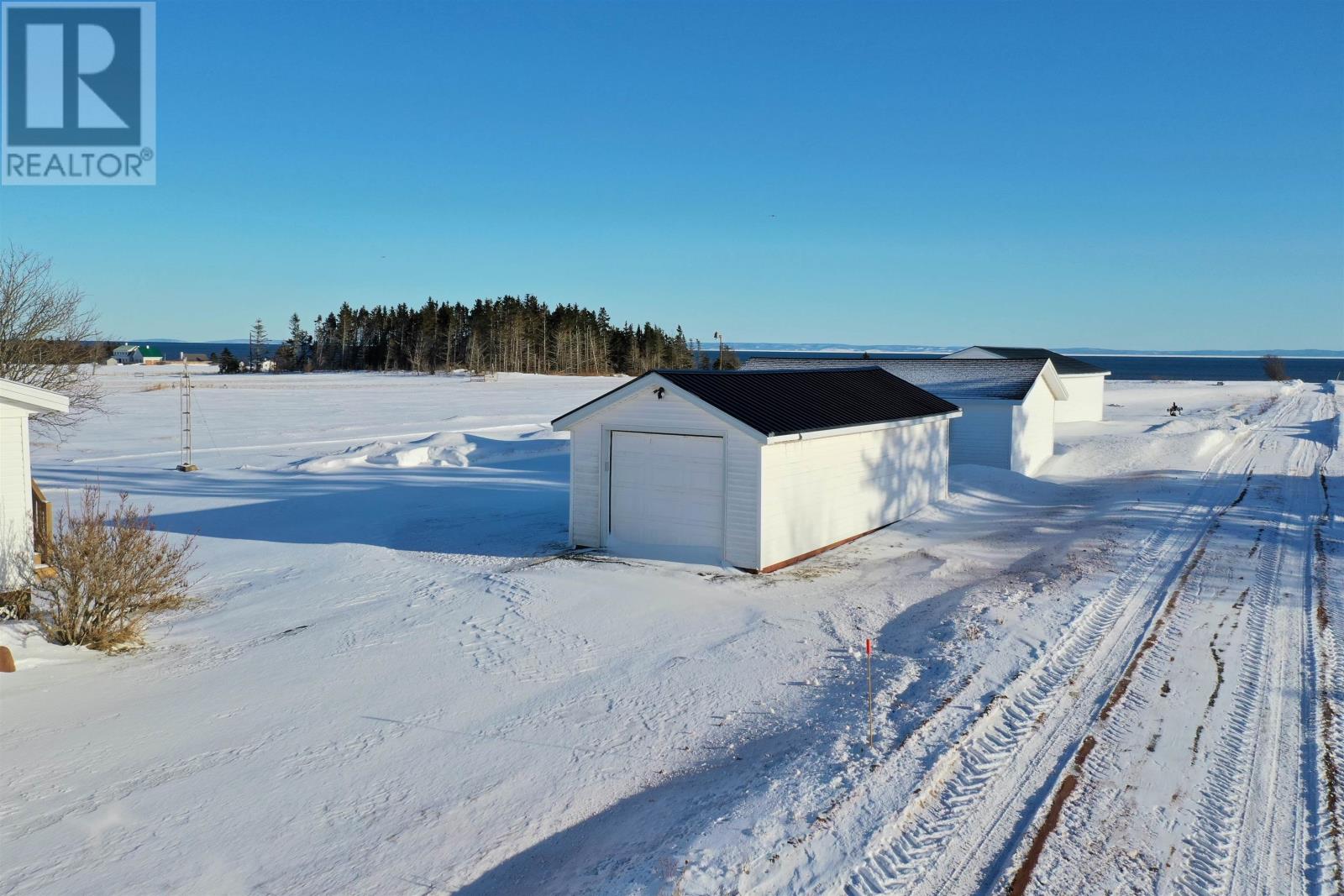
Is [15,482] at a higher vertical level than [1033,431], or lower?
lower

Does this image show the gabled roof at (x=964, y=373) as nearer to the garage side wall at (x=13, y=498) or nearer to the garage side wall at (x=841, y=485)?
the garage side wall at (x=841, y=485)

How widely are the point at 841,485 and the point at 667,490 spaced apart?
11.3 feet

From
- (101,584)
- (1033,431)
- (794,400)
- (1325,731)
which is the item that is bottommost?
(1325,731)

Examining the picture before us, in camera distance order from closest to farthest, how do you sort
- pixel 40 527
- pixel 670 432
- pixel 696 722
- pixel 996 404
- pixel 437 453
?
pixel 696 722 < pixel 40 527 < pixel 670 432 < pixel 996 404 < pixel 437 453

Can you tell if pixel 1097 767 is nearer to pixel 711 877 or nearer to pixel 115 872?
pixel 711 877

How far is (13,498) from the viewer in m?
12.1

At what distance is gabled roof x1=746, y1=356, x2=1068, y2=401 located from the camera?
28312mm

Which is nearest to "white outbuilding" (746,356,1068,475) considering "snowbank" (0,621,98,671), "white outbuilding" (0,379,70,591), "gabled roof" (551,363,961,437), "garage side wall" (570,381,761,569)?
"gabled roof" (551,363,961,437)

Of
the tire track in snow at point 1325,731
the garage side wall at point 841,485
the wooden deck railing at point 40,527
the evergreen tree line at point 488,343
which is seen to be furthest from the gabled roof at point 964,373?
the evergreen tree line at point 488,343

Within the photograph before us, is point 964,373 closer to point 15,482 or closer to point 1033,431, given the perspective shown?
point 1033,431

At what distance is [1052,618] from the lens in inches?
468

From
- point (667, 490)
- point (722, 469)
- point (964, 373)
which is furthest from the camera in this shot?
point (964, 373)

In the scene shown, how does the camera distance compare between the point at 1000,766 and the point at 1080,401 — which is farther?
the point at 1080,401

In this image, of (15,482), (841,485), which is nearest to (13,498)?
(15,482)
